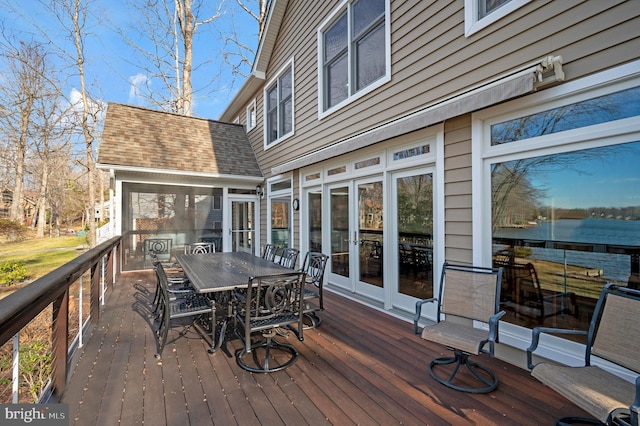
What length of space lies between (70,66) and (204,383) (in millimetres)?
15009

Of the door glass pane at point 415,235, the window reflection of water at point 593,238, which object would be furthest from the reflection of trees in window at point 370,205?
the window reflection of water at point 593,238

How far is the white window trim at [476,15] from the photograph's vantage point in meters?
2.79

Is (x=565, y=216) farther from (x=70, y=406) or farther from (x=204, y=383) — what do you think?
(x=70, y=406)

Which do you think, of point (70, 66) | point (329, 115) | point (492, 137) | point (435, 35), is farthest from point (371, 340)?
point (70, 66)

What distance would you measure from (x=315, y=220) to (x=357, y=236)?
1379 mm

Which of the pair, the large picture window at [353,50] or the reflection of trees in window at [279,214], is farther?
the reflection of trees in window at [279,214]

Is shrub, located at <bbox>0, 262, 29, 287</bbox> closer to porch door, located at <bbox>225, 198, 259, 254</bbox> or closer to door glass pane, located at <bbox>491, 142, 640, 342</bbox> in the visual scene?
porch door, located at <bbox>225, 198, 259, 254</bbox>

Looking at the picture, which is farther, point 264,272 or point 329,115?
point 329,115

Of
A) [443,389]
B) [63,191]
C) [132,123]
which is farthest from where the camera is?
[63,191]

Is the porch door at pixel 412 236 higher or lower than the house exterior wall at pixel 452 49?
lower

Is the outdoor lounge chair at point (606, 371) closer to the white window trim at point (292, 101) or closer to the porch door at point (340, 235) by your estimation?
the porch door at point (340, 235)

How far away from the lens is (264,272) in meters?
3.56

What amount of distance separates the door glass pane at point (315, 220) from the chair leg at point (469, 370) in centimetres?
345

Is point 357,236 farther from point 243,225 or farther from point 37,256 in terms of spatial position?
point 37,256
